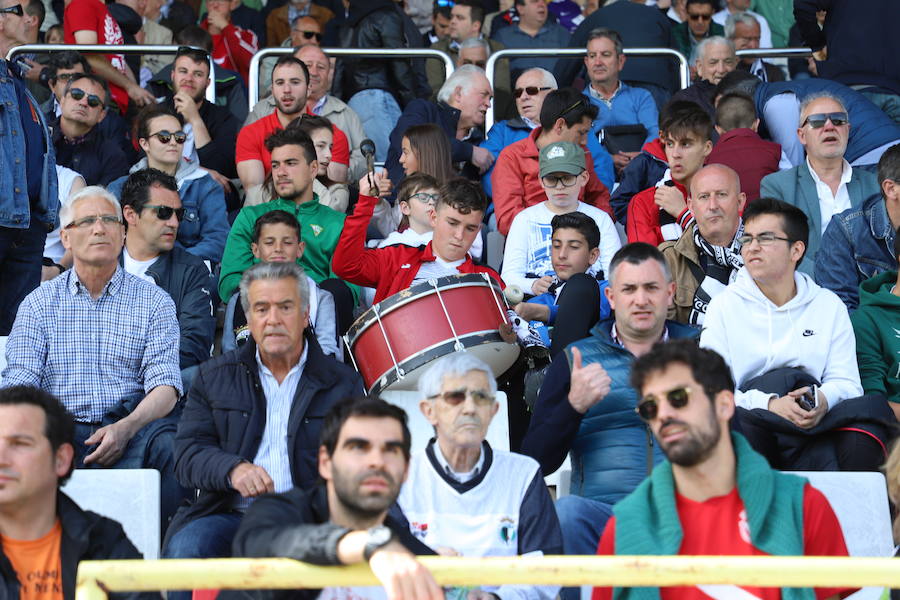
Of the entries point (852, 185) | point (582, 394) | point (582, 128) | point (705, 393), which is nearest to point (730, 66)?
point (582, 128)

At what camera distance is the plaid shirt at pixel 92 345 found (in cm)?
513

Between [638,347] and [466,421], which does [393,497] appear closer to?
[466,421]

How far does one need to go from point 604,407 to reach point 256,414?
1.15 m

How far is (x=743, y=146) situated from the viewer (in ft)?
23.3

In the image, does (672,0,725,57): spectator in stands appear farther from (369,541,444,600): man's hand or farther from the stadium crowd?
(369,541,444,600): man's hand

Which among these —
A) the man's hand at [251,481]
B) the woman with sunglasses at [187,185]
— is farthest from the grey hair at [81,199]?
the man's hand at [251,481]

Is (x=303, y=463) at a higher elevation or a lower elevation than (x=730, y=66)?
lower

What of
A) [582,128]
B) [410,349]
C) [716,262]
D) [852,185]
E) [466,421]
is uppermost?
[582,128]

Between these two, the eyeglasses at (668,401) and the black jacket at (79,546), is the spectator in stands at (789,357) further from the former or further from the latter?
the black jacket at (79,546)

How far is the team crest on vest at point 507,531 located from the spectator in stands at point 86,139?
4264mm

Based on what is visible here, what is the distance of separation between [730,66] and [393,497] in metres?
5.98

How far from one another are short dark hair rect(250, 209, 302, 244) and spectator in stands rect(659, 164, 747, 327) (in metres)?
1.64

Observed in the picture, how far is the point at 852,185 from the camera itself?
6594 millimetres

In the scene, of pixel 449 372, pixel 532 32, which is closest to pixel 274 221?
pixel 449 372
